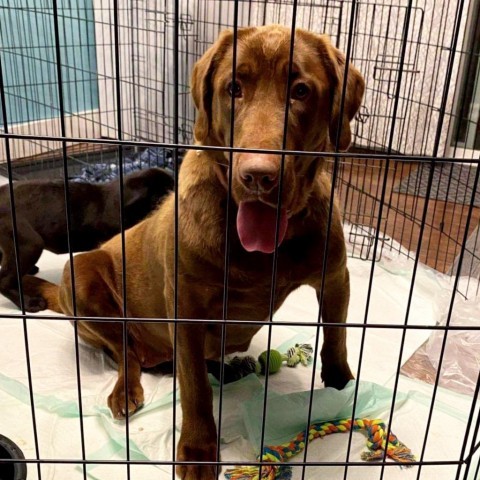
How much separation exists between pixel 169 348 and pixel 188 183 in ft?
1.89

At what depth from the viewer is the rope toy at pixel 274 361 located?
5.97ft

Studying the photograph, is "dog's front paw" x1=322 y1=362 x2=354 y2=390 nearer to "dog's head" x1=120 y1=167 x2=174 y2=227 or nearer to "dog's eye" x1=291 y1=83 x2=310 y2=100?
"dog's eye" x1=291 y1=83 x2=310 y2=100

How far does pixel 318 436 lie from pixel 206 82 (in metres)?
0.97

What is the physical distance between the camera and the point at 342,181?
3404mm

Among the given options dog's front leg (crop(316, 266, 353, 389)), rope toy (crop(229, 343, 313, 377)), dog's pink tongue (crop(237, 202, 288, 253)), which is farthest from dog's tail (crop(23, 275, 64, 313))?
dog's pink tongue (crop(237, 202, 288, 253))

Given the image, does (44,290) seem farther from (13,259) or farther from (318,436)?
(318,436)

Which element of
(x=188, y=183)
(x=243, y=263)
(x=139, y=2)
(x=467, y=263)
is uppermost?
(x=139, y=2)

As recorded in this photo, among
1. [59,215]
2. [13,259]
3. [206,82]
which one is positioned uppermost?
[206,82]

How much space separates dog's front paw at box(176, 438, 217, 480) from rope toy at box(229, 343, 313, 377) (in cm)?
Answer: 37

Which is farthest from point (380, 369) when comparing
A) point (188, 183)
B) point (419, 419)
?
point (188, 183)

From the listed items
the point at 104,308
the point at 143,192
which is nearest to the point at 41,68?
the point at 143,192

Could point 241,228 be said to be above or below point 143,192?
above

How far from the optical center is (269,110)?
1.21 meters

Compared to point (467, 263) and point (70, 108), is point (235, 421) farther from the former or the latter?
point (70, 108)
